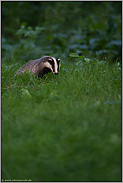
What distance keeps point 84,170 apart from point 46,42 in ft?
21.3

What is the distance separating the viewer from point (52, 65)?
15.1 ft

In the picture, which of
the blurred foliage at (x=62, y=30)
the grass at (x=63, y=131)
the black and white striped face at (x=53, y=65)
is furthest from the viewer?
the blurred foliage at (x=62, y=30)

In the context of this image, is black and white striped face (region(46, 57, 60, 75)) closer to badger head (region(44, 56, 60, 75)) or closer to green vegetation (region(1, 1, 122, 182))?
badger head (region(44, 56, 60, 75))

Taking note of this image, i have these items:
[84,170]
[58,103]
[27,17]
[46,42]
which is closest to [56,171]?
[84,170]

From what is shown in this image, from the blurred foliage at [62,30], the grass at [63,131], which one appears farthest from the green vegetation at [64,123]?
the blurred foliage at [62,30]

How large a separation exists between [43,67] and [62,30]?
4.49 m

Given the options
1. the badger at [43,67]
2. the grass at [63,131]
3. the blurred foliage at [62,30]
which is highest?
the blurred foliage at [62,30]

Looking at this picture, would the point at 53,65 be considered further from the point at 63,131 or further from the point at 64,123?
the point at 63,131

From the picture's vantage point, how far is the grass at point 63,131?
2182 mm

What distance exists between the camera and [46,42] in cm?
799

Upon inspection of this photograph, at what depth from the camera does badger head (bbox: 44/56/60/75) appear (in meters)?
4.51

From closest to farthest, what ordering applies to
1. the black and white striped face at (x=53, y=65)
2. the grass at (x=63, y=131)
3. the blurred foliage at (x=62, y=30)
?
1. the grass at (x=63, y=131)
2. the black and white striped face at (x=53, y=65)
3. the blurred foliage at (x=62, y=30)

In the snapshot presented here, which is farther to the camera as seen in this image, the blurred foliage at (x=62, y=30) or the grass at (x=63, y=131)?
the blurred foliage at (x=62, y=30)

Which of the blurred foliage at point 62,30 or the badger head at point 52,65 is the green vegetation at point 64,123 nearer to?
the badger head at point 52,65
